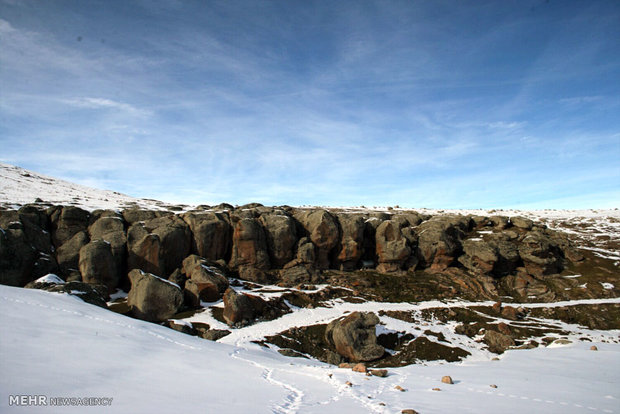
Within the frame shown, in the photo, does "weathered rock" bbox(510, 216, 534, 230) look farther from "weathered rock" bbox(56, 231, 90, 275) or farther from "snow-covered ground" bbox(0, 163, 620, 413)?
"weathered rock" bbox(56, 231, 90, 275)

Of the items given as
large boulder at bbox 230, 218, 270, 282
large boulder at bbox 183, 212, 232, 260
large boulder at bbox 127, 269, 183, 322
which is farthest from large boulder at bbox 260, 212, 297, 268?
large boulder at bbox 127, 269, 183, 322

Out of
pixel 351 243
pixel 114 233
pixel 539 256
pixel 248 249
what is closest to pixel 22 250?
pixel 114 233

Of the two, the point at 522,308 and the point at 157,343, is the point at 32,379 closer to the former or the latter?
the point at 157,343

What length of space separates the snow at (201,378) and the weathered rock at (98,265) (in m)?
17.2

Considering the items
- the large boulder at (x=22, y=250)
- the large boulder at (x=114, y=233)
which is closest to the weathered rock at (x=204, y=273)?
the large boulder at (x=114, y=233)

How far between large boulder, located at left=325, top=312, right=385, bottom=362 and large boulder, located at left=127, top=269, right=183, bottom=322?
14.4 metres

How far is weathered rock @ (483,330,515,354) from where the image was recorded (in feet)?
86.4

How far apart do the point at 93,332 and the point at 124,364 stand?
370cm

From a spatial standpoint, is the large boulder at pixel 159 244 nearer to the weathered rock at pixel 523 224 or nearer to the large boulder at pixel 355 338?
the large boulder at pixel 355 338

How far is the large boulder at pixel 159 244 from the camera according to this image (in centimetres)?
3591

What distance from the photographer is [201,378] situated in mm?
11086

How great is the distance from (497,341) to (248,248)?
2848 cm

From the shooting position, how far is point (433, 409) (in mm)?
10609

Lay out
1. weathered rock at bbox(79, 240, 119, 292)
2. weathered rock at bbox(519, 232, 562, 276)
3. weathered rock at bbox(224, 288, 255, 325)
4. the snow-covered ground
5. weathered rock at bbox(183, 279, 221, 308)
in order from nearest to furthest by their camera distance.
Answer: the snow-covered ground
weathered rock at bbox(224, 288, 255, 325)
weathered rock at bbox(183, 279, 221, 308)
weathered rock at bbox(79, 240, 119, 292)
weathered rock at bbox(519, 232, 562, 276)
